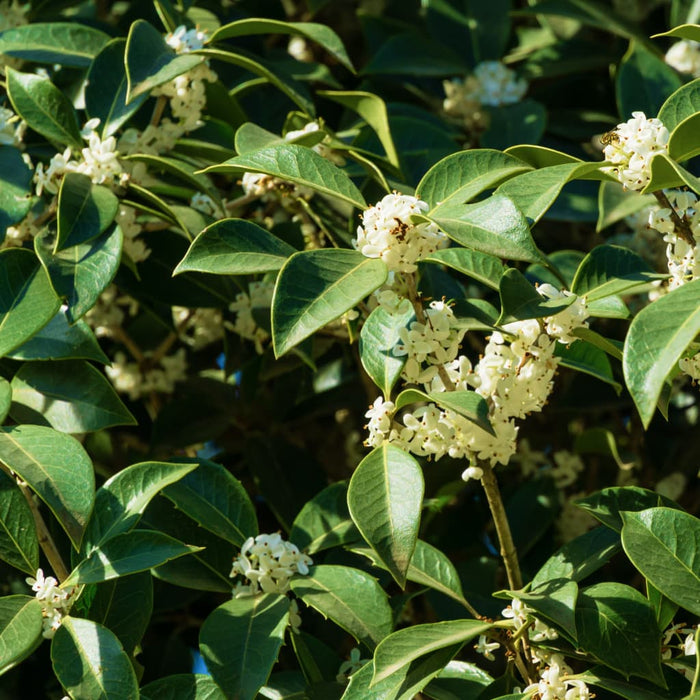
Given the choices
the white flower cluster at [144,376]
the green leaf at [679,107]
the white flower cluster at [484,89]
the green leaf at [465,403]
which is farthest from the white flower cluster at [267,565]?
the white flower cluster at [484,89]

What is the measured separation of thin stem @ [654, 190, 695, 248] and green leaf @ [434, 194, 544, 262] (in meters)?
0.22

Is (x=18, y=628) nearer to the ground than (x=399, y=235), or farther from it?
nearer to the ground

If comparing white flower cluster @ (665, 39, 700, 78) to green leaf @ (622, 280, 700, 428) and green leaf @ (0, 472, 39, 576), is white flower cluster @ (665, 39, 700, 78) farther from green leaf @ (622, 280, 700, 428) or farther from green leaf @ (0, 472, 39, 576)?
green leaf @ (0, 472, 39, 576)

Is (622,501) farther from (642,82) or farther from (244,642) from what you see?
(642,82)

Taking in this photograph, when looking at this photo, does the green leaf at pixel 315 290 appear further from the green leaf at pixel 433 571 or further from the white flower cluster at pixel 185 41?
the white flower cluster at pixel 185 41

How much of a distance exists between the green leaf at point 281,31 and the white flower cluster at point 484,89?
2.04 feet

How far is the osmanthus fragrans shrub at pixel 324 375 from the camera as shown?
113cm

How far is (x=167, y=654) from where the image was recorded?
75.5 inches

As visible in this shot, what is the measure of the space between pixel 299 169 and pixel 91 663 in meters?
0.55

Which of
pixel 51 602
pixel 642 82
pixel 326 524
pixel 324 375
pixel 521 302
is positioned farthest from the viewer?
pixel 324 375

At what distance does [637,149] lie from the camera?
1169 millimetres

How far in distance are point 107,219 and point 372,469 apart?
49cm

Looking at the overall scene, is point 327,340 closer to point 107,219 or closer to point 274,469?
point 274,469

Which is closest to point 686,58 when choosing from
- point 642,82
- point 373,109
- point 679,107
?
point 642,82
